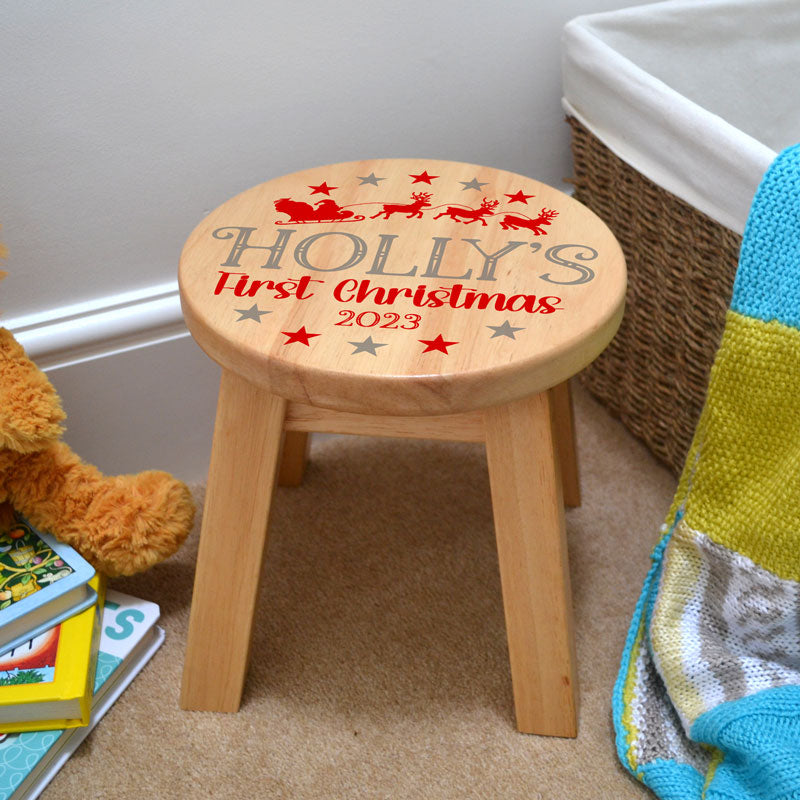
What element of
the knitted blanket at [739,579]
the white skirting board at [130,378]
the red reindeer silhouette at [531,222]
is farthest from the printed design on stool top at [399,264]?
the white skirting board at [130,378]

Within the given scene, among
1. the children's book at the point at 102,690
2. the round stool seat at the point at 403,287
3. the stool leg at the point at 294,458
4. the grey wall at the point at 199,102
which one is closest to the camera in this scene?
the round stool seat at the point at 403,287

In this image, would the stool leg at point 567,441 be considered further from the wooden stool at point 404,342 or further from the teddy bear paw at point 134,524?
the teddy bear paw at point 134,524

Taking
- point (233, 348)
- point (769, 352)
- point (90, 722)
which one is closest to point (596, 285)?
point (769, 352)

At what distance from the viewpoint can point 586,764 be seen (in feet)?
2.36

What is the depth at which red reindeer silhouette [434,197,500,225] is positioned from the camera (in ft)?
2.36

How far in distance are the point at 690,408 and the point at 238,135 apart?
510 millimetres

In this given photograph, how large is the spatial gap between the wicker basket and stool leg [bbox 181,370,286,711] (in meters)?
0.41

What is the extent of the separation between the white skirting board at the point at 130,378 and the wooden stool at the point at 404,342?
0.23 m

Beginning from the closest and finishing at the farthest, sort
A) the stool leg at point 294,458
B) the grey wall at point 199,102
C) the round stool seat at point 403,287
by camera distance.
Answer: the round stool seat at point 403,287 → the grey wall at point 199,102 → the stool leg at point 294,458

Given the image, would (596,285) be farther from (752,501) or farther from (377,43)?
(377,43)

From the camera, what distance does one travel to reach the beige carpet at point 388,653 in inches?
28.1

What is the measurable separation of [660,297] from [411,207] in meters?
0.30

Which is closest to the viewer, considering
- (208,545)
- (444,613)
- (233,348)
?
(233,348)

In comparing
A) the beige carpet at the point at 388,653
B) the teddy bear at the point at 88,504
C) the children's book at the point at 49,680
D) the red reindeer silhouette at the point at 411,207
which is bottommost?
the beige carpet at the point at 388,653
